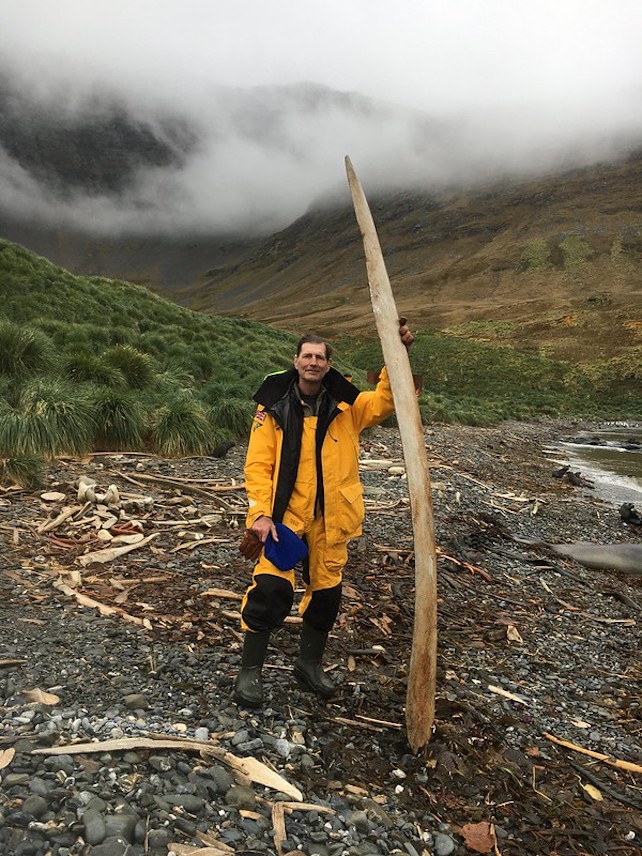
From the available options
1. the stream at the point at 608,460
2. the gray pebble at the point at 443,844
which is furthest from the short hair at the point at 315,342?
the stream at the point at 608,460

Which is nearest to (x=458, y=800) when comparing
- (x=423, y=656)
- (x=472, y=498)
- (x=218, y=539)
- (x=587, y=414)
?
(x=423, y=656)

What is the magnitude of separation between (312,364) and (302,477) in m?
0.79

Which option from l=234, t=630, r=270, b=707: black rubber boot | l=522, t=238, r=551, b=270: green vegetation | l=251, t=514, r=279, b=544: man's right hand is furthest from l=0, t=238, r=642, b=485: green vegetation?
l=522, t=238, r=551, b=270: green vegetation

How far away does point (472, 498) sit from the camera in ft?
39.1

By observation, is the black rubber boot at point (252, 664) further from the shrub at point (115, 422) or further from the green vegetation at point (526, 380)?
the green vegetation at point (526, 380)

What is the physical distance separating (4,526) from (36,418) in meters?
2.85

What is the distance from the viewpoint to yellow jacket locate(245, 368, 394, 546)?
385 centimetres

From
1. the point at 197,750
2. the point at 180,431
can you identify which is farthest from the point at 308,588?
the point at 180,431

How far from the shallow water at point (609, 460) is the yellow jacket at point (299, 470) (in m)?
13.0

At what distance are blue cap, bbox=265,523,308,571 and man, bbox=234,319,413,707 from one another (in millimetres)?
63

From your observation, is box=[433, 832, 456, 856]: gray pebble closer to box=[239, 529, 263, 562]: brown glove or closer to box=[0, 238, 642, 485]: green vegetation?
box=[239, 529, 263, 562]: brown glove

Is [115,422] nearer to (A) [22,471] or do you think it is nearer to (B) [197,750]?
(A) [22,471]

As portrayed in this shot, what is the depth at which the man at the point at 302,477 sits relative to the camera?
12.6 ft

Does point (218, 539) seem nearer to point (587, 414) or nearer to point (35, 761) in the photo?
point (35, 761)
